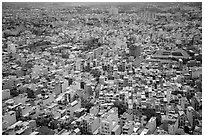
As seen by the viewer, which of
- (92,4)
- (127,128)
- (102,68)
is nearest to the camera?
(127,128)

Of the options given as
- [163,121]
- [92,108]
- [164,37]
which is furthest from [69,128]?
[164,37]

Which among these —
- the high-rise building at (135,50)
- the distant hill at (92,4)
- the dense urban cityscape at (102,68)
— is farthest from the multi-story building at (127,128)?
the distant hill at (92,4)

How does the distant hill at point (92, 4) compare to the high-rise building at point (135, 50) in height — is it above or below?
above

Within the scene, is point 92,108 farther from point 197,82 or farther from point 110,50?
point 197,82

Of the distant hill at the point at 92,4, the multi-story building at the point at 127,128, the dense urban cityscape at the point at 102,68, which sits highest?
the distant hill at the point at 92,4

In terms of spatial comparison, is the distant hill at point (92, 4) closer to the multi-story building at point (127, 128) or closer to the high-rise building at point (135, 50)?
the high-rise building at point (135, 50)

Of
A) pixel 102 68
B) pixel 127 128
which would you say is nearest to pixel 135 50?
pixel 102 68

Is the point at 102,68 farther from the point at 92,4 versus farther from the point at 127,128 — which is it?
the point at 127,128

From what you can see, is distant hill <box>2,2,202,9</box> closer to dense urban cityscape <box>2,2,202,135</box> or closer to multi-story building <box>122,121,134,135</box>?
dense urban cityscape <box>2,2,202,135</box>

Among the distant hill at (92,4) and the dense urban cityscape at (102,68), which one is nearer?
the dense urban cityscape at (102,68)
